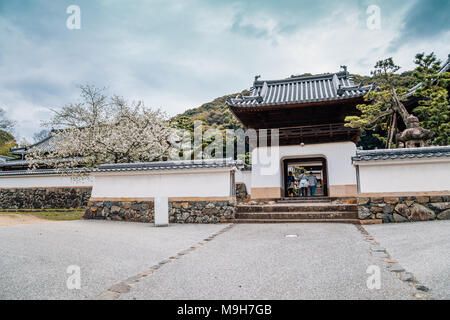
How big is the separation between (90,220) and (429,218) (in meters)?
10.3

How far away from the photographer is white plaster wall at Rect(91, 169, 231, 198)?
8.90 m

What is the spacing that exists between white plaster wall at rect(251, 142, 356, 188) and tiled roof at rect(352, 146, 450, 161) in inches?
164

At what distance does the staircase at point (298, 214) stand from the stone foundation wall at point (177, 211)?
54cm

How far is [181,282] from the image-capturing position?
10.9 feet

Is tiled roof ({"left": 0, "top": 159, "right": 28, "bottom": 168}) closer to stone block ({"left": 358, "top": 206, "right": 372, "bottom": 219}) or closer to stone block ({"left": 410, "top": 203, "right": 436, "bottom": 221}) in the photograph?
stone block ({"left": 358, "top": 206, "right": 372, "bottom": 219})

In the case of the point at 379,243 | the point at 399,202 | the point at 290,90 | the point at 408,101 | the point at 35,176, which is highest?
the point at 290,90

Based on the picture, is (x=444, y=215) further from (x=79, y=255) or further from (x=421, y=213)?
(x=79, y=255)

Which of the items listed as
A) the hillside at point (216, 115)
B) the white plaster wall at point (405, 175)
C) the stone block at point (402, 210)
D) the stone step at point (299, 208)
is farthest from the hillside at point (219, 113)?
the stone block at point (402, 210)

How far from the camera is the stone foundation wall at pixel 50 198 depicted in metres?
16.6

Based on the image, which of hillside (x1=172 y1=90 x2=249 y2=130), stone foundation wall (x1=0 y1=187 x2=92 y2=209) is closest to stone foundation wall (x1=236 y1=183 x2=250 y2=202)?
stone foundation wall (x1=0 y1=187 x2=92 y2=209)

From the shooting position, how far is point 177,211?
29.4 feet

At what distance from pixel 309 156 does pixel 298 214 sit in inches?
189
